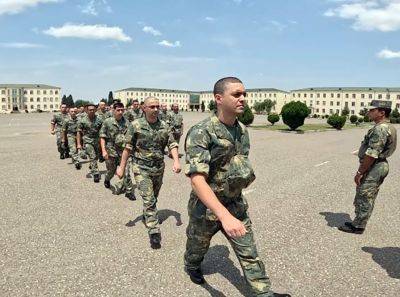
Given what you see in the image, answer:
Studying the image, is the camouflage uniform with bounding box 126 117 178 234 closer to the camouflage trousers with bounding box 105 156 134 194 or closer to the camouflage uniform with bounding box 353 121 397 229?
the camouflage trousers with bounding box 105 156 134 194

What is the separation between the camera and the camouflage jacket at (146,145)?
219 inches

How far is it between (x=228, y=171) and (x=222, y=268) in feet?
5.65

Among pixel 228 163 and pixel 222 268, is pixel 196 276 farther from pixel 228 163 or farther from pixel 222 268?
pixel 228 163

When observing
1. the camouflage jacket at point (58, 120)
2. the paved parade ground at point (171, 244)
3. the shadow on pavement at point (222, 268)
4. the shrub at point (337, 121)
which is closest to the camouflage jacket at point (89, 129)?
the paved parade ground at point (171, 244)

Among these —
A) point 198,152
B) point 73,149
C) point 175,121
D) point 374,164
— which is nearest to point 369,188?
point 374,164

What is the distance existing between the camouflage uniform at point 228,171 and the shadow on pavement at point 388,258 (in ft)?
7.47

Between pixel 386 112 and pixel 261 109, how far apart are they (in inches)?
5383

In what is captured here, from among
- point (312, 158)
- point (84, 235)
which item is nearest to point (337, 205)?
point (84, 235)

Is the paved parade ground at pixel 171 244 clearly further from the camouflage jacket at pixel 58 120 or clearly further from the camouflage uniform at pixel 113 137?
the camouflage jacket at pixel 58 120

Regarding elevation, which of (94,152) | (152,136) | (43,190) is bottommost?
(43,190)

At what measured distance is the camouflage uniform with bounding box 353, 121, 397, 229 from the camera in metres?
5.43

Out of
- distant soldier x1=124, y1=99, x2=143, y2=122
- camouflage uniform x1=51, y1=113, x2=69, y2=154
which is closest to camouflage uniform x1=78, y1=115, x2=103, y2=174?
distant soldier x1=124, y1=99, x2=143, y2=122

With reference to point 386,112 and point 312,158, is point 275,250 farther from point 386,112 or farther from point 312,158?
point 312,158

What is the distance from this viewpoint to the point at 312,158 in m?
14.8
